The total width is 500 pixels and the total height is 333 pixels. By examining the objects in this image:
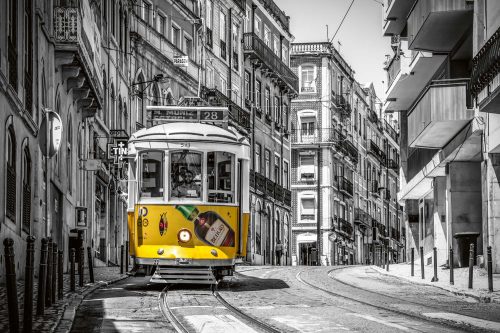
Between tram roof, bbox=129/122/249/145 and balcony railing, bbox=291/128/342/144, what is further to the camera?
balcony railing, bbox=291/128/342/144

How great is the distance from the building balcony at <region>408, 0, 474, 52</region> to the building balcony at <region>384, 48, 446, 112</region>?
118 cm

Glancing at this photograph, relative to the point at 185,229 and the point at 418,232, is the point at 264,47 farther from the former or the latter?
the point at 185,229

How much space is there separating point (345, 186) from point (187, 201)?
6278 cm

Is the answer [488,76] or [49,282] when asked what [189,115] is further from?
[49,282]

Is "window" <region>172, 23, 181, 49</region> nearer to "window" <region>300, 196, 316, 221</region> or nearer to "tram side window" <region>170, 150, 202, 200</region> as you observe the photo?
"window" <region>300, 196, 316, 221</region>

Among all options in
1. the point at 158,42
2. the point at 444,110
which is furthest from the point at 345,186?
the point at 444,110

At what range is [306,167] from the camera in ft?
262

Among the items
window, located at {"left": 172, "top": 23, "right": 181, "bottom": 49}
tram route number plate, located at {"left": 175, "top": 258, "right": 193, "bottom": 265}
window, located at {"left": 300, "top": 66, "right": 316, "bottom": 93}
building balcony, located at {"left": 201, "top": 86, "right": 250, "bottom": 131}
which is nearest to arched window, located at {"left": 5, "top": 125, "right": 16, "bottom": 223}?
tram route number plate, located at {"left": 175, "top": 258, "right": 193, "bottom": 265}

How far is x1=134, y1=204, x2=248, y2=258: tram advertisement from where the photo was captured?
2155cm

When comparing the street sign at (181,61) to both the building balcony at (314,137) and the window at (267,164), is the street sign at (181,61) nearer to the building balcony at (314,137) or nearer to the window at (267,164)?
the window at (267,164)

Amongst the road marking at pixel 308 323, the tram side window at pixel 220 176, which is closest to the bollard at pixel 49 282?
the road marking at pixel 308 323

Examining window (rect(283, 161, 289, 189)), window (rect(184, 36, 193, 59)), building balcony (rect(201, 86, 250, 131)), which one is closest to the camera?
window (rect(184, 36, 193, 59))

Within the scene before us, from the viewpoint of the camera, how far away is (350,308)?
17.1m

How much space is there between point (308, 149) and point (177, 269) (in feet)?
192
